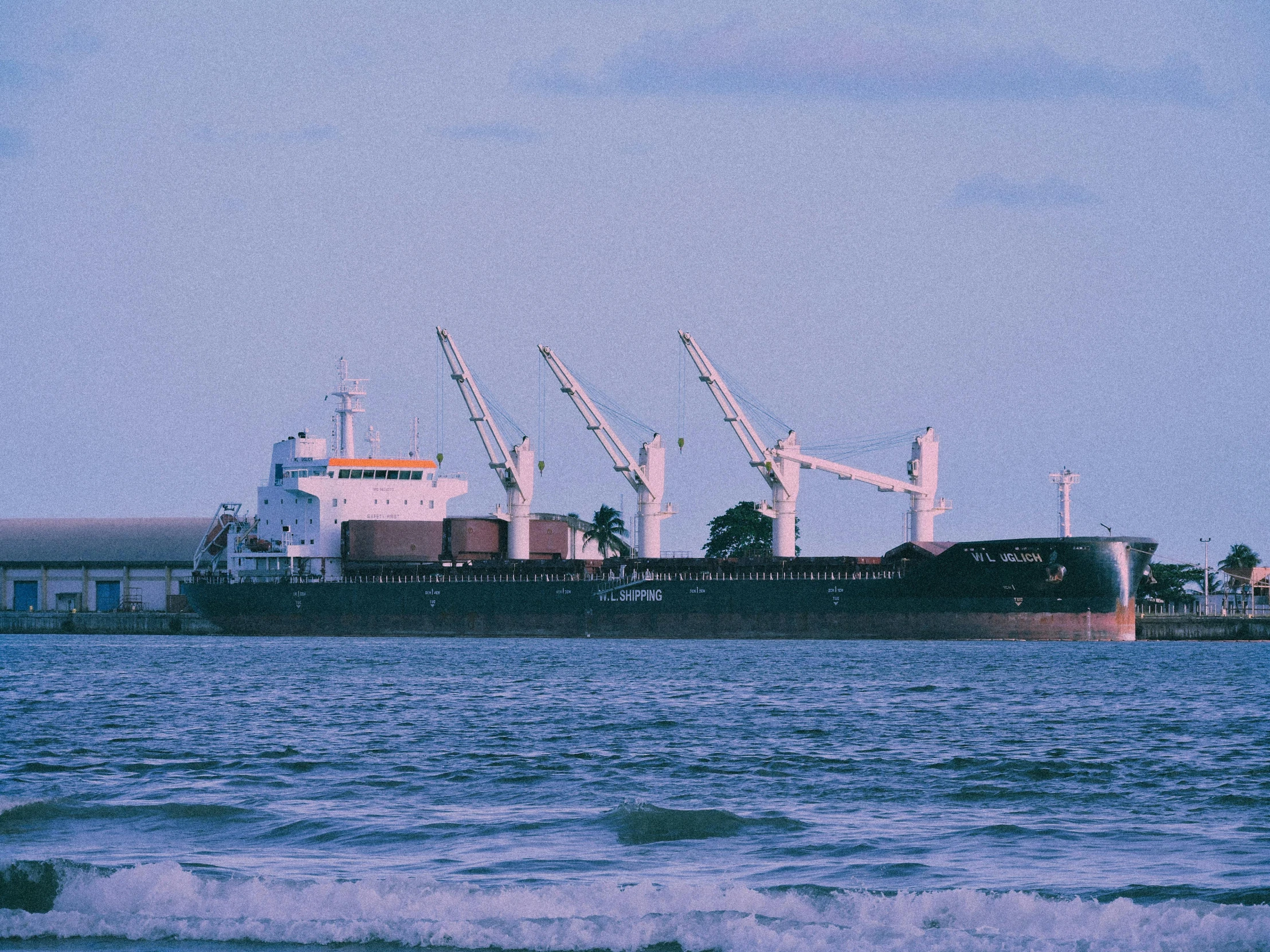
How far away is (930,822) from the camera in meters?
17.6

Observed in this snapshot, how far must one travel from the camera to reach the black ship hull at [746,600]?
219 ft

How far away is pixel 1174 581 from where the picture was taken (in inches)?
4909

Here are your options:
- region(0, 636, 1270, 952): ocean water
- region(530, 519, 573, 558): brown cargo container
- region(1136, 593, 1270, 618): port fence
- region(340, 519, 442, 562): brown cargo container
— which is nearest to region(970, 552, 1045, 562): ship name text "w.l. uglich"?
region(1136, 593, 1270, 618): port fence

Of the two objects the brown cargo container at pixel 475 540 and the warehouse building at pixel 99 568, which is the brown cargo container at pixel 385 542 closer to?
the brown cargo container at pixel 475 540

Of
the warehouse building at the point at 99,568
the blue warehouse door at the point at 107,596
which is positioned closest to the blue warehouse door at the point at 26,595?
the warehouse building at the point at 99,568

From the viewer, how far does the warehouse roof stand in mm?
103750

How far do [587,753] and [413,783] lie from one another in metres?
3.95

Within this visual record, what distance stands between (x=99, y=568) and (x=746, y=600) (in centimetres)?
5044

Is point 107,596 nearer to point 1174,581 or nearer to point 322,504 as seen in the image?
point 322,504

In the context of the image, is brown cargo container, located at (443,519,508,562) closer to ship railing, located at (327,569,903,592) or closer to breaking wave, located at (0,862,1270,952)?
ship railing, located at (327,569,903,592)

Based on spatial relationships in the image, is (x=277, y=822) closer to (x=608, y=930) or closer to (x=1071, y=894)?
(x=608, y=930)

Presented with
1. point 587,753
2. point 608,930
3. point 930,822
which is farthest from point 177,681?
point 608,930

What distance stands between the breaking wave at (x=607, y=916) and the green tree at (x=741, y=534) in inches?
3968

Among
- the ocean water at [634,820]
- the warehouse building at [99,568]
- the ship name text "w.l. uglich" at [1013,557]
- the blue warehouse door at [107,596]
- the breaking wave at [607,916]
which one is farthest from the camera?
the blue warehouse door at [107,596]
